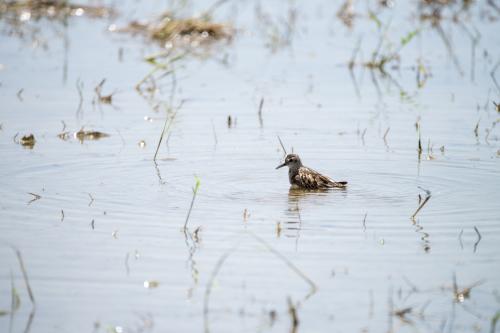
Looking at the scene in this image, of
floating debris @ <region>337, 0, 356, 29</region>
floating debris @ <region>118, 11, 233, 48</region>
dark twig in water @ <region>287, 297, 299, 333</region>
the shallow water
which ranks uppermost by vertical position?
floating debris @ <region>337, 0, 356, 29</region>

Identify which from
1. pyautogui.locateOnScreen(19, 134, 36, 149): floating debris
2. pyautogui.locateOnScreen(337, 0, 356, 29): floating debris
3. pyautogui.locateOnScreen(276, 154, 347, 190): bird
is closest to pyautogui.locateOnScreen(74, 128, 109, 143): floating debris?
pyautogui.locateOnScreen(19, 134, 36, 149): floating debris

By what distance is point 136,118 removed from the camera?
44.8 ft

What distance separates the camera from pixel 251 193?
10227 mm

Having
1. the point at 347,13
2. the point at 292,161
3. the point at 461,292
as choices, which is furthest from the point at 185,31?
the point at 461,292

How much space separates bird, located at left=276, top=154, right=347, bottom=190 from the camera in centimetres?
1055

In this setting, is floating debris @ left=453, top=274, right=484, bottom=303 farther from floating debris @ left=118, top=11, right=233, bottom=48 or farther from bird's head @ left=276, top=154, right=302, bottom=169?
floating debris @ left=118, top=11, right=233, bottom=48

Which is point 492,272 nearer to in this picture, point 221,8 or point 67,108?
point 67,108

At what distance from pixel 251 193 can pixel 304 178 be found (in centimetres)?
83

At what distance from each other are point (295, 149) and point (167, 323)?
6168mm

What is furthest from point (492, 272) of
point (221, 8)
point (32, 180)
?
point (221, 8)

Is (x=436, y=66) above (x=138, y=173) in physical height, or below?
above

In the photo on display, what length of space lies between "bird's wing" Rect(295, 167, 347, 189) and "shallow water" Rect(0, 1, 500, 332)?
8.6 inches

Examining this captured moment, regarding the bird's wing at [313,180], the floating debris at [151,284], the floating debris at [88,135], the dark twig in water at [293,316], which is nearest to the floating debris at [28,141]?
the floating debris at [88,135]

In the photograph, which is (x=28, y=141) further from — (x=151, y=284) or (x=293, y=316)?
(x=293, y=316)
